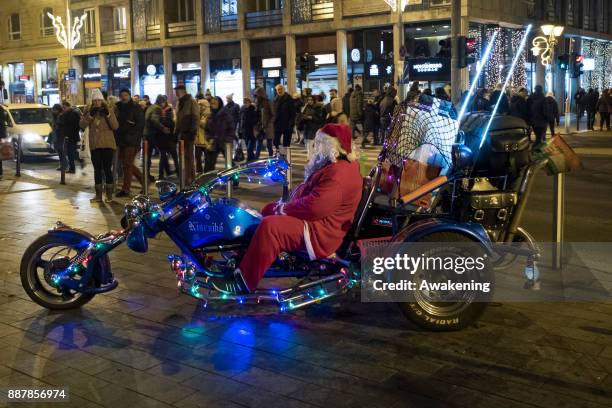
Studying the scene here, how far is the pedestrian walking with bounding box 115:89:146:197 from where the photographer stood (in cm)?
1277

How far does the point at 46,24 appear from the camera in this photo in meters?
46.9

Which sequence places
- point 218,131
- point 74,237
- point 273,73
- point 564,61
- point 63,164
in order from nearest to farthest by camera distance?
1. point 74,237
2. point 218,131
3. point 63,164
4. point 564,61
5. point 273,73

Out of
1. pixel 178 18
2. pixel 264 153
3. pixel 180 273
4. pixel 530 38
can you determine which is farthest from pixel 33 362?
pixel 178 18

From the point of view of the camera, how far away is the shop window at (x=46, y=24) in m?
46.4

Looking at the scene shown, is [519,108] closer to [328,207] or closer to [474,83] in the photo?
[474,83]

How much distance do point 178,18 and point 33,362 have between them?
37.0m

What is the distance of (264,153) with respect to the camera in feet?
72.5

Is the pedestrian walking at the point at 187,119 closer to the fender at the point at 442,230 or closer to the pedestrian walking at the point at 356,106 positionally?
the fender at the point at 442,230

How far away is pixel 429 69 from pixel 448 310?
24517 millimetres

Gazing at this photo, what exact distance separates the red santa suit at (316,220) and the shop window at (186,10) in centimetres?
3537

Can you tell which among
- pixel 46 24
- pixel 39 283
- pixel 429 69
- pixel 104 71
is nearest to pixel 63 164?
pixel 39 283

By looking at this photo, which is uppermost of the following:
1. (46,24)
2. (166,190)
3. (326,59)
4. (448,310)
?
(46,24)

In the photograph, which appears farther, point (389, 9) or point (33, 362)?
point (389, 9)

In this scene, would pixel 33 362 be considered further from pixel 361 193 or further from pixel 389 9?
pixel 389 9
